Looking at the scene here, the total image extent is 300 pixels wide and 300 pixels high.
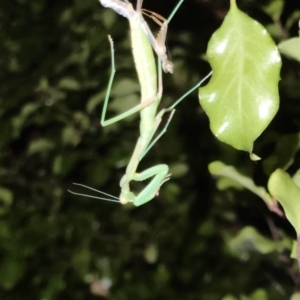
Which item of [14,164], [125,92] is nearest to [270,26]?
[125,92]

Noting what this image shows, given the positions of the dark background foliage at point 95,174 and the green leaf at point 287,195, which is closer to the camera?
the green leaf at point 287,195

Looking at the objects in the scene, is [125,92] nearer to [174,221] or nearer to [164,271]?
[174,221]

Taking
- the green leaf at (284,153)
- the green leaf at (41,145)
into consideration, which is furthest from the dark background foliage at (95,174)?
the green leaf at (284,153)

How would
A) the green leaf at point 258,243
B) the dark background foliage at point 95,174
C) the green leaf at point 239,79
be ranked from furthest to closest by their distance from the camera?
the dark background foliage at point 95,174 < the green leaf at point 258,243 < the green leaf at point 239,79

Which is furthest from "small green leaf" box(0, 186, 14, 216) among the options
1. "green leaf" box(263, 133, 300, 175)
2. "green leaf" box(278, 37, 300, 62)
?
"green leaf" box(278, 37, 300, 62)

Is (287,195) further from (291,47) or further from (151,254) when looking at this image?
(151,254)

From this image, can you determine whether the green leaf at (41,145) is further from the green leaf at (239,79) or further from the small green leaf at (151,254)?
the green leaf at (239,79)
